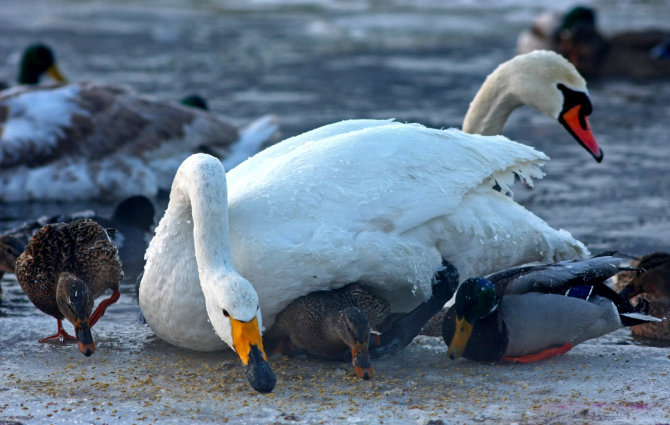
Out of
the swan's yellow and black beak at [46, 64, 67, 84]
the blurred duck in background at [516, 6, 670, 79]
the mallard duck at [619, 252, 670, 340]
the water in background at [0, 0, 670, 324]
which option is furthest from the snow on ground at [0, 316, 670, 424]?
the blurred duck in background at [516, 6, 670, 79]

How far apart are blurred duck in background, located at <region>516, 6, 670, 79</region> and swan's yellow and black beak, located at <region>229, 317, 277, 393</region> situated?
1135cm

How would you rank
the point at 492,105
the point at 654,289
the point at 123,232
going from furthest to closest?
the point at 123,232, the point at 492,105, the point at 654,289

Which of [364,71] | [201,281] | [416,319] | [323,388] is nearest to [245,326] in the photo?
[201,281]

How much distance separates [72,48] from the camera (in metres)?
16.3

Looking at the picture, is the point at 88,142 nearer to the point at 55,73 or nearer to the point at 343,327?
the point at 55,73

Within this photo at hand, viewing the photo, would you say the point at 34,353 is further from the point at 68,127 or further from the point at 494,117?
the point at 68,127

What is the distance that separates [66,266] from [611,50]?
10.9 meters

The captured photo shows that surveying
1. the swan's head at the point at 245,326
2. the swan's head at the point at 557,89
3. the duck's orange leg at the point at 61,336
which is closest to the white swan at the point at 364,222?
the swan's head at the point at 245,326

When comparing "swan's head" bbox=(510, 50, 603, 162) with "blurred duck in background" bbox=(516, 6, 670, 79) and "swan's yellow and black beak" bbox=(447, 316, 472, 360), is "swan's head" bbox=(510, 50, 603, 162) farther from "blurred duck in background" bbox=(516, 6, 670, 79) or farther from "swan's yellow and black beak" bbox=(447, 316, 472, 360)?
"blurred duck in background" bbox=(516, 6, 670, 79)

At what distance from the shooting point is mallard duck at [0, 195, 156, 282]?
658 centimetres

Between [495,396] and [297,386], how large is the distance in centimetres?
85

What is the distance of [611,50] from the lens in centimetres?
1461

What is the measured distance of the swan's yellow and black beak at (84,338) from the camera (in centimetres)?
473

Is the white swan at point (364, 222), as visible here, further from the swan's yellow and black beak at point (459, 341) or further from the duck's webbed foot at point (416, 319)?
the swan's yellow and black beak at point (459, 341)
